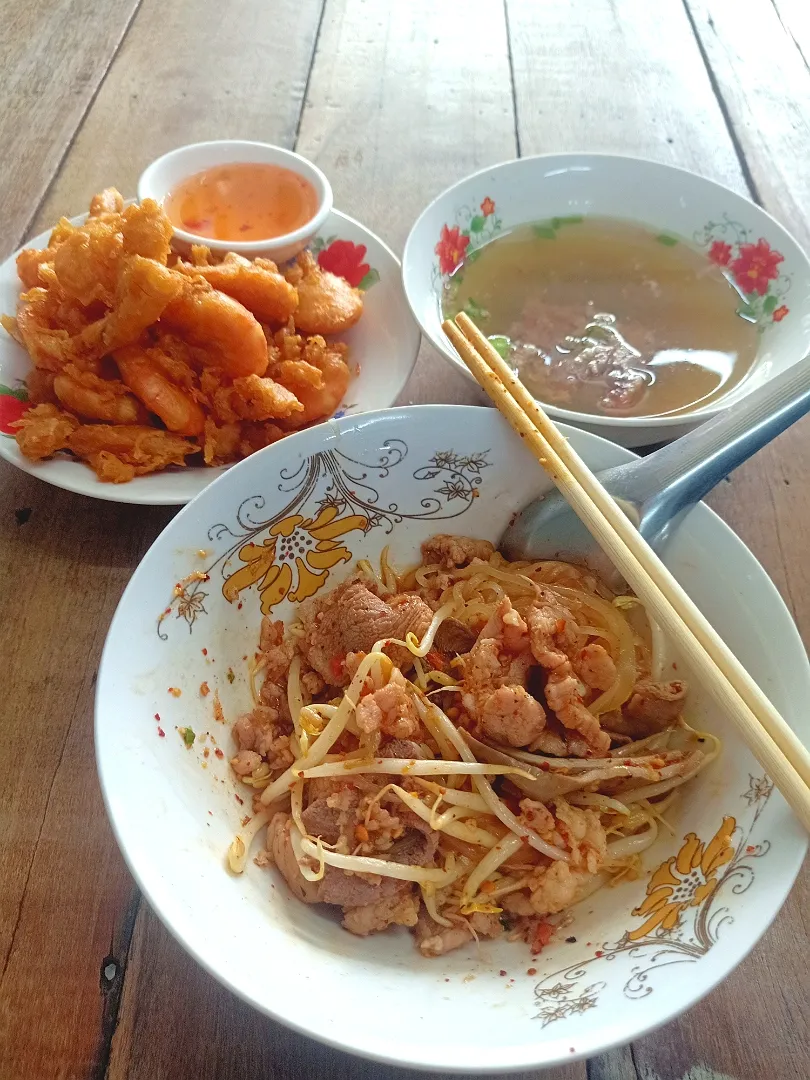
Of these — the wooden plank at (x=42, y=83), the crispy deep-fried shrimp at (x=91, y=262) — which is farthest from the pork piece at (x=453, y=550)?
the wooden plank at (x=42, y=83)

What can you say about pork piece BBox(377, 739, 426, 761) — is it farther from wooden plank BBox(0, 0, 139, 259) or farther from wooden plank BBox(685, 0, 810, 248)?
wooden plank BBox(685, 0, 810, 248)

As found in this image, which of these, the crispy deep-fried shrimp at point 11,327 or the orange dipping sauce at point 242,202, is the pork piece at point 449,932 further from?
the orange dipping sauce at point 242,202

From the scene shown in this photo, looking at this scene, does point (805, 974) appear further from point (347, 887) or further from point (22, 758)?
point (22, 758)

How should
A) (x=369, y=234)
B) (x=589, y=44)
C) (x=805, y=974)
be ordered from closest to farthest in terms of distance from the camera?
(x=805, y=974) < (x=369, y=234) < (x=589, y=44)

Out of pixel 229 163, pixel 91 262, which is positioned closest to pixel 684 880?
pixel 91 262

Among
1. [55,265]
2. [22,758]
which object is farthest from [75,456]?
[22,758]

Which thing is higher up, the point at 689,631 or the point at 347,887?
the point at 689,631

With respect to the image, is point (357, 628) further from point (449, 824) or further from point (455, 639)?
point (449, 824)
